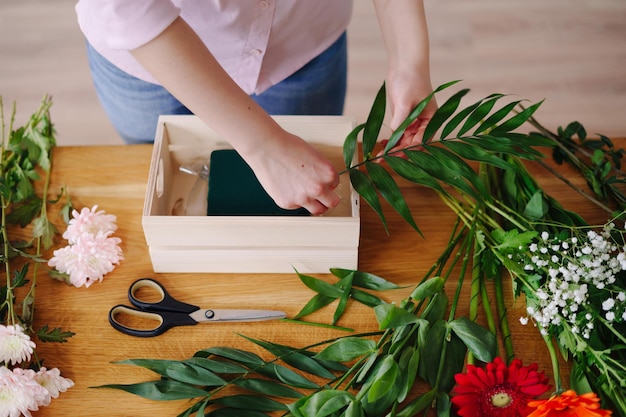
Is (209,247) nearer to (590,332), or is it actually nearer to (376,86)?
(590,332)

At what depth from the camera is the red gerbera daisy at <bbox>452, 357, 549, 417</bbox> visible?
35.1 inches

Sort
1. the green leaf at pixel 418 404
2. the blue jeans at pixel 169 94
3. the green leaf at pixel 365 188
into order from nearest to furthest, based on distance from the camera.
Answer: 1. the green leaf at pixel 418 404
2. the green leaf at pixel 365 188
3. the blue jeans at pixel 169 94

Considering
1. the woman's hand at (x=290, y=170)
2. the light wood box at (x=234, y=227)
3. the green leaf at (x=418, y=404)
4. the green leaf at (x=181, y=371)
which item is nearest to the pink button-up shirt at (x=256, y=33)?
the light wood box at (x=234, y=227)

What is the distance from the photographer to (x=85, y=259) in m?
1.10

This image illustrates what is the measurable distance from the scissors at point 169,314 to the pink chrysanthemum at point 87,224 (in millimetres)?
124

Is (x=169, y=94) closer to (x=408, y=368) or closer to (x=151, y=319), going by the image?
(x=151, y=319)

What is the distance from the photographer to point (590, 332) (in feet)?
3.16

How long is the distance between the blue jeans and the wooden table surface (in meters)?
0.10

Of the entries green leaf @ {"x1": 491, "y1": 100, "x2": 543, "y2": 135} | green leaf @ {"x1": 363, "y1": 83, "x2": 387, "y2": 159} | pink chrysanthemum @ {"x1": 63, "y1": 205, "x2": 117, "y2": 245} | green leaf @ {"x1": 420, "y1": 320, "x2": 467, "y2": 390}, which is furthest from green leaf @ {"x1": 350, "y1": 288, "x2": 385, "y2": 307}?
pink chrysanthemum @ {"x1": 63, "y1": 205, "x2": 117, "y2": 245}

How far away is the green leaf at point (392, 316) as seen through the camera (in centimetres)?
94

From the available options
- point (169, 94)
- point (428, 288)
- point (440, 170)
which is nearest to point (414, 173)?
point (440, 170)

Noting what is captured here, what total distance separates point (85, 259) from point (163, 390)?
26cm

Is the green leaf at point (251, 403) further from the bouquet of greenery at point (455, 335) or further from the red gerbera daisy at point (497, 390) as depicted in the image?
the red gerbera daisy at point (497, 390)

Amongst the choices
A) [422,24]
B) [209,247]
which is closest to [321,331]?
[209,247]
